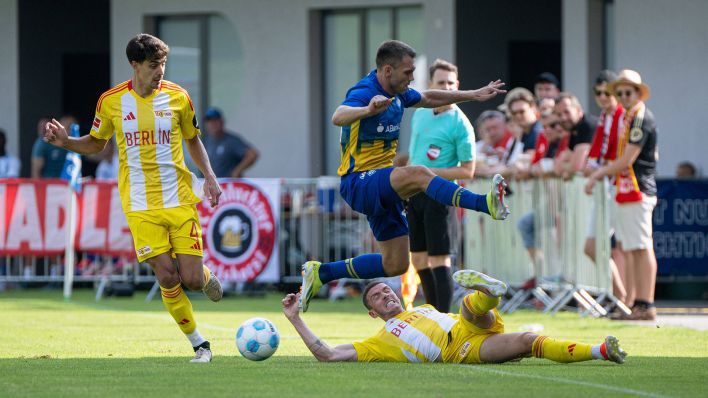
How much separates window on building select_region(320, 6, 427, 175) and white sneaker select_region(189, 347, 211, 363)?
13.2 m

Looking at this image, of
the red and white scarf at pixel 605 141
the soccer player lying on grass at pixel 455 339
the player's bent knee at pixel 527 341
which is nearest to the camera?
the soccer player lying on grass at pixel 455 339

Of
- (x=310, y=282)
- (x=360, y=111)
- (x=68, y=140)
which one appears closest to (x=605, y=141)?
(x=310, y=282)

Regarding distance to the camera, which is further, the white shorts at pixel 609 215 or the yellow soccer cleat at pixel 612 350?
the white shorts at pixel 609 215

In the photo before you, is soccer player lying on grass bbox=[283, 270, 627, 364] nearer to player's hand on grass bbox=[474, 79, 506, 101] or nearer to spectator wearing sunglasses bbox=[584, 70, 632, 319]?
player's hand on grass bbox=[474, 79, 506, 101]

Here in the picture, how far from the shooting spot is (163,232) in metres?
9.55

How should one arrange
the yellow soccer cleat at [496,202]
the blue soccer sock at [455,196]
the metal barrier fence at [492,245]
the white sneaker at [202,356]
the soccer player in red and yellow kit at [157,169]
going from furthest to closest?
the metal barrier fence at [492,245] < the soccer player in red and yellow kit at [157,169] < the white sneaker at [202,356] < the blue soccer sock at [455,196] < the yellow soccer cleat at [496,202]

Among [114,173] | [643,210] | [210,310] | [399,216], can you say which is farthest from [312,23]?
[399,216]

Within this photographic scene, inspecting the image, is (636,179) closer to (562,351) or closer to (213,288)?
(213,288)

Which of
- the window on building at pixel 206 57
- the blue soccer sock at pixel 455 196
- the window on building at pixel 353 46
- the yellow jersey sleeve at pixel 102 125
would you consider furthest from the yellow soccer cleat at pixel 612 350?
the window on building at pixel 206 57

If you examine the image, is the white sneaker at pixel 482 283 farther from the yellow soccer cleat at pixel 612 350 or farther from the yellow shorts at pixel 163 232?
the yellow shorts at pixel 163 232

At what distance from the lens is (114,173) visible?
69.5 feet

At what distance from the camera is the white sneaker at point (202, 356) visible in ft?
30.3

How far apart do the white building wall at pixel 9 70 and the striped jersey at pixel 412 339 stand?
16.4 meters

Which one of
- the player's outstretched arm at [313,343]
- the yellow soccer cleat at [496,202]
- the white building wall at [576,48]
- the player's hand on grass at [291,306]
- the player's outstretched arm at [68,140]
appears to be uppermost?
the white building wall at [576,48]
